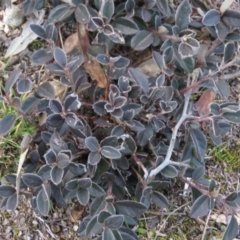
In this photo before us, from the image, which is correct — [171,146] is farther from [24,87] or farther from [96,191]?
[24,87]

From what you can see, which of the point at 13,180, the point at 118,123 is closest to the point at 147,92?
the point at 118,123

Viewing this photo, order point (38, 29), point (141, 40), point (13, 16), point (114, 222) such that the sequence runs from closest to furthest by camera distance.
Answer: point (114, 222), point (38, 29), point (141, 40), point (13, 16)

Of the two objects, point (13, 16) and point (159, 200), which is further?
point (13, 16)

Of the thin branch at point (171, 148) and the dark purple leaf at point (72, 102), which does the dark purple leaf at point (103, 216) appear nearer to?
the thin branch at point (171, 148)

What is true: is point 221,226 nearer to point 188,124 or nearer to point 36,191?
point 188,124

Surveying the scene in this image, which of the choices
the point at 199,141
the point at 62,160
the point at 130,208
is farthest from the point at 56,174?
the point at 199,141

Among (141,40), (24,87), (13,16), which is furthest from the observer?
(13,16)

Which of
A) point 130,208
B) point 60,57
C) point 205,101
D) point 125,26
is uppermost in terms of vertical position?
point 60,57

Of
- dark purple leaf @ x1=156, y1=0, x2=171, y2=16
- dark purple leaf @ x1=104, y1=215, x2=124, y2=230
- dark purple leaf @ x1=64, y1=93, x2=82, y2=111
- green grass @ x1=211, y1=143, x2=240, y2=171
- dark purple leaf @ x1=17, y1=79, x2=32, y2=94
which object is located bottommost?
green grass @ x1=211, y1=143, x2=240, y2=171

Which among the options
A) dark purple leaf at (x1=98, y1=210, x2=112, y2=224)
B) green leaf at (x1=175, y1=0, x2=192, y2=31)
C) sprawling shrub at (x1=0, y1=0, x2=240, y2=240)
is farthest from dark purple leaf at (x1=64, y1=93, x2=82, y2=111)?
green leaf at (x1=175, y1=0, x2=192, y2=31)

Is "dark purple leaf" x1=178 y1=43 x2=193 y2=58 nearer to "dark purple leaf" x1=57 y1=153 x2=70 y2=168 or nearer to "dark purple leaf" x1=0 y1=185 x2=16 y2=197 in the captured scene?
"dark purple leaf" x1=57 y1=153 x2=70 y2=168
